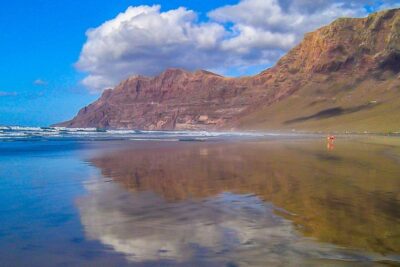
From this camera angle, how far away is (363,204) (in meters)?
14.0

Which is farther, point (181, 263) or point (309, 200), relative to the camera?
point (309, 200)

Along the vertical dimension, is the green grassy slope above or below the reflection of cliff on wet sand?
above

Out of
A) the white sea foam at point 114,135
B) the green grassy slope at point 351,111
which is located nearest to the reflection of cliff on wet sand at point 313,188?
the white sea foam at point 114,135

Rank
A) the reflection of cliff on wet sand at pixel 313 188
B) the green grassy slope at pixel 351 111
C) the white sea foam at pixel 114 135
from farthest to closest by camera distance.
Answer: the green grassy slope at pixel 351 111 < the white sea foam at pixel 114 135 < the reflection of cliff on wet sand at pixel 313 188

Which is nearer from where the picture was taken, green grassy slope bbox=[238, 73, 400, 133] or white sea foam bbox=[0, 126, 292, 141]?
white sea foam bbox=[0, 126, 292, 141]

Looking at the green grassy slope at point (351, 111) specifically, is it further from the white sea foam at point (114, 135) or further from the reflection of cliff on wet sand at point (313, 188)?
the reflection of cliff on wet sand at point (313, 188)

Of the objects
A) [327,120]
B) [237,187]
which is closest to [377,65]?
[327,120]

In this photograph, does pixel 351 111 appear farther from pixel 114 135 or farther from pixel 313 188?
pixel 313 188

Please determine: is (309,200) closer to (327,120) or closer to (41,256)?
(41,256)

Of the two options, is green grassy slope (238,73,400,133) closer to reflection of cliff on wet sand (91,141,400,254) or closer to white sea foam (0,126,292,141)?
white sea foam (0,126,292,141)

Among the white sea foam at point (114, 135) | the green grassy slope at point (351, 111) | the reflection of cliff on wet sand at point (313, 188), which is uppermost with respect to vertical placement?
the green grassy slope at point (351, 111)

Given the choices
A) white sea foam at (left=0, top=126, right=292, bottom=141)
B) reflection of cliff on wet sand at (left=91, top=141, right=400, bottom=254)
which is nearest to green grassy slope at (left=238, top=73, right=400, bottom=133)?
white sea foam at (left=0, top=126, right=292, bottom=141)

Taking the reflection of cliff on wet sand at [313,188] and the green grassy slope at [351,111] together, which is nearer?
the reflection of cliff on wet sand at [313,188]

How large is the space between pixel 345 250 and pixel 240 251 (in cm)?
217
